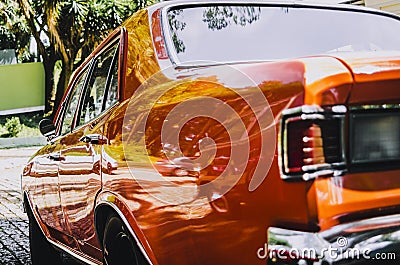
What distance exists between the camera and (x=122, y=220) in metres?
2.90

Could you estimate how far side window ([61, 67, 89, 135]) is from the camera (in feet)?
14.9

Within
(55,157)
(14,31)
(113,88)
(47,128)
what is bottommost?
(55,157)

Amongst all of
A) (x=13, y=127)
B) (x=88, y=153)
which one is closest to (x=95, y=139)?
(x=88, y=153)

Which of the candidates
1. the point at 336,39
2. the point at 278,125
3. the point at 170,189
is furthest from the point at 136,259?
the point at 336,39

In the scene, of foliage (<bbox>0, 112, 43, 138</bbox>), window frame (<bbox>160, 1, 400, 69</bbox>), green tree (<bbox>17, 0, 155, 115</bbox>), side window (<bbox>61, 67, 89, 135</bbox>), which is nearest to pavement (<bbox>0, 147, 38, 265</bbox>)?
side window (<bbox>61, 67, 89, 135</bbox>)

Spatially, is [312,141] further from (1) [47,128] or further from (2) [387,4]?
(2) [387,4]

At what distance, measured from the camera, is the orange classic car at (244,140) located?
6.54 ft

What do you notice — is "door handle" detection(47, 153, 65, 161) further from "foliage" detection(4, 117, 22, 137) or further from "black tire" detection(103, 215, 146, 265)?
"foliage" detection(4, 117, 22, 137)

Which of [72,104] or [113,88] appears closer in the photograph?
[113,88]

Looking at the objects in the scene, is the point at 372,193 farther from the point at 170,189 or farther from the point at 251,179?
the point at 170,189

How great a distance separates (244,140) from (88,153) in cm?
160

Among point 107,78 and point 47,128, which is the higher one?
point 107,78

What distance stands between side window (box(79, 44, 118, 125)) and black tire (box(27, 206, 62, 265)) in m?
1.54

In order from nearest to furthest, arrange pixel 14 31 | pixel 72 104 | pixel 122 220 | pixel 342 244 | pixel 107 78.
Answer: pixel 342 244
pixel 122 220
pixel 107 78
pixel 72 104
pixel 14 31
